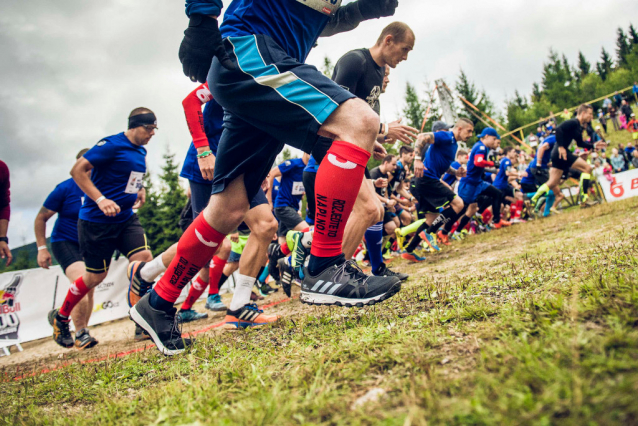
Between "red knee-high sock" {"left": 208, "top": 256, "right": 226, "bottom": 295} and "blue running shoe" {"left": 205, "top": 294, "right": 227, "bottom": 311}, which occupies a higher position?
"red knee-high sock" {"left": 208, "top": 256, "right": 226, "bottom": 295}

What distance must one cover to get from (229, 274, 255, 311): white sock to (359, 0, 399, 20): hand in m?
2.08

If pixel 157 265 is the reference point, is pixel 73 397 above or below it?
below

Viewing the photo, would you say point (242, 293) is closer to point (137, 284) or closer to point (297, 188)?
point (137, 284)

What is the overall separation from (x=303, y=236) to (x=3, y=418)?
2.48 m

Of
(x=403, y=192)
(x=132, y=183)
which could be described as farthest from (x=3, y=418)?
(x=403, y=192)

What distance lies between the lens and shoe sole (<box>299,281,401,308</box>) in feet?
5.51

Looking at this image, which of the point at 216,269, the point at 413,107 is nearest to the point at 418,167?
the point at 216,269

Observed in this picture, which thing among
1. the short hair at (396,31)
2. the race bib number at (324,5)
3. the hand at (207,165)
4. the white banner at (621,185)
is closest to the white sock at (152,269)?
the hand at (207,165)

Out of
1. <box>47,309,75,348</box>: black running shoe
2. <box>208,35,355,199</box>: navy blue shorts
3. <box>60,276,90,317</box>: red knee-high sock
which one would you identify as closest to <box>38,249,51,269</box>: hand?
<box>47,309,75,348</box>: black running shoe

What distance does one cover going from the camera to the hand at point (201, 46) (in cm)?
162

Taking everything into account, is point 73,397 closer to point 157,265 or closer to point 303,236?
point 157,265

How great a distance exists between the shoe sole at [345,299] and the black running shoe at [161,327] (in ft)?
2.66

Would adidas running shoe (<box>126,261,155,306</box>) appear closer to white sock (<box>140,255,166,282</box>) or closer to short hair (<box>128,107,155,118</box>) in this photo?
white sock (<box>140,255,166,282</box>)

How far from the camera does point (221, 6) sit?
1626mm
